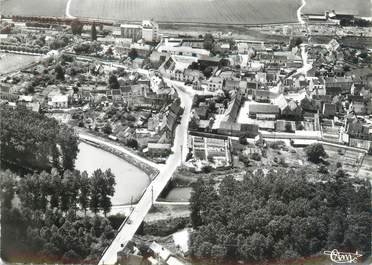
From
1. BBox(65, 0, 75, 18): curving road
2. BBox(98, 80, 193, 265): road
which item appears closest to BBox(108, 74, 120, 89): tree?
BBox(98, 80, 193, 265): road

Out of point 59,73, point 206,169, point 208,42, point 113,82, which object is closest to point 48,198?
point 206,169

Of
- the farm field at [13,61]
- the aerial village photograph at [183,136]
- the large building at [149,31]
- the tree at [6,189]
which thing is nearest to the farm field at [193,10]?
the aerial village photograph at [183,136]

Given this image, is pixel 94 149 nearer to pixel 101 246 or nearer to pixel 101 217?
pixel 101 217

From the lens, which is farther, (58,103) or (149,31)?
(149,31)

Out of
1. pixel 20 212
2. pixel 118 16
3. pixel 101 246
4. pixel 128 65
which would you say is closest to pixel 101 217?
pixel 101 246

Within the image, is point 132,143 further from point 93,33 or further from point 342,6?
point 342,6

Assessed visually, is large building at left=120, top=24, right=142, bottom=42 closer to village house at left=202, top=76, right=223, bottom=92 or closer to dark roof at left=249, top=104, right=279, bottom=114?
village house at left=202, top=76, right=223, bottom=92
